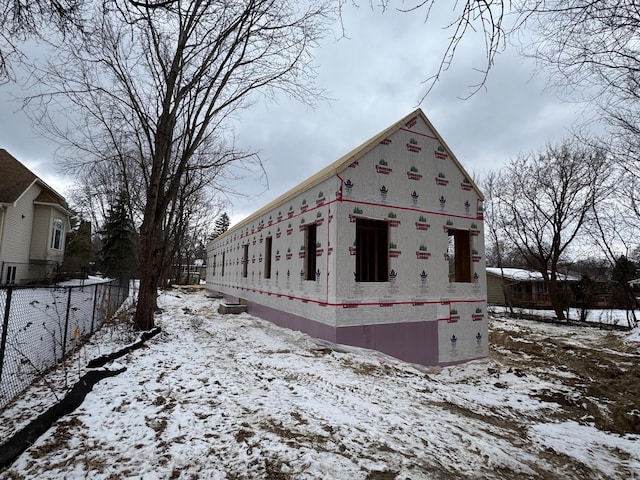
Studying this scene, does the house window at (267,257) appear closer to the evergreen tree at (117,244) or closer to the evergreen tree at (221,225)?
the evergreen tree at (117,244)

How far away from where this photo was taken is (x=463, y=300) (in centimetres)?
946

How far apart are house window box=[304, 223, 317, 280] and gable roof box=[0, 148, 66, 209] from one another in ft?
51.0

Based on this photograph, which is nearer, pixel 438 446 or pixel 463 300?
pixel 438 446

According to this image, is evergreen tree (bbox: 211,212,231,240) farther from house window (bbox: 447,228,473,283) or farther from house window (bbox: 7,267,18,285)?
house window (bbox: 447,228,473,283)

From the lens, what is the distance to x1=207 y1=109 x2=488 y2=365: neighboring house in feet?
26.1

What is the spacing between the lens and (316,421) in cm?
378

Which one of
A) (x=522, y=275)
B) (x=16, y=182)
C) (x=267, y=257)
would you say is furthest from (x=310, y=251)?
(x=522, y=275)

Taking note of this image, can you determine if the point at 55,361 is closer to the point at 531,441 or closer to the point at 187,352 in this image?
the point at 187,352

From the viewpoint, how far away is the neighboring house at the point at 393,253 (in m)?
7.96

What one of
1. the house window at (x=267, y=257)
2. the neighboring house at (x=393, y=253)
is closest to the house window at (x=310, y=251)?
the neighboring house at (x=393, y=253)

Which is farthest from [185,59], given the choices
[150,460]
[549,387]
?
[549,387]

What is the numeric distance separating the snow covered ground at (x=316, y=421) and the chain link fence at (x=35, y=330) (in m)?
0.30

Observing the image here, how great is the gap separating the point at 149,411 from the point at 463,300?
342 inches

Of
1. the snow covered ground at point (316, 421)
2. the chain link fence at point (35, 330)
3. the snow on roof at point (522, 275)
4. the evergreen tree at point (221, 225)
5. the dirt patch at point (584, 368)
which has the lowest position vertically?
the dirt patch at point (584, 368)
